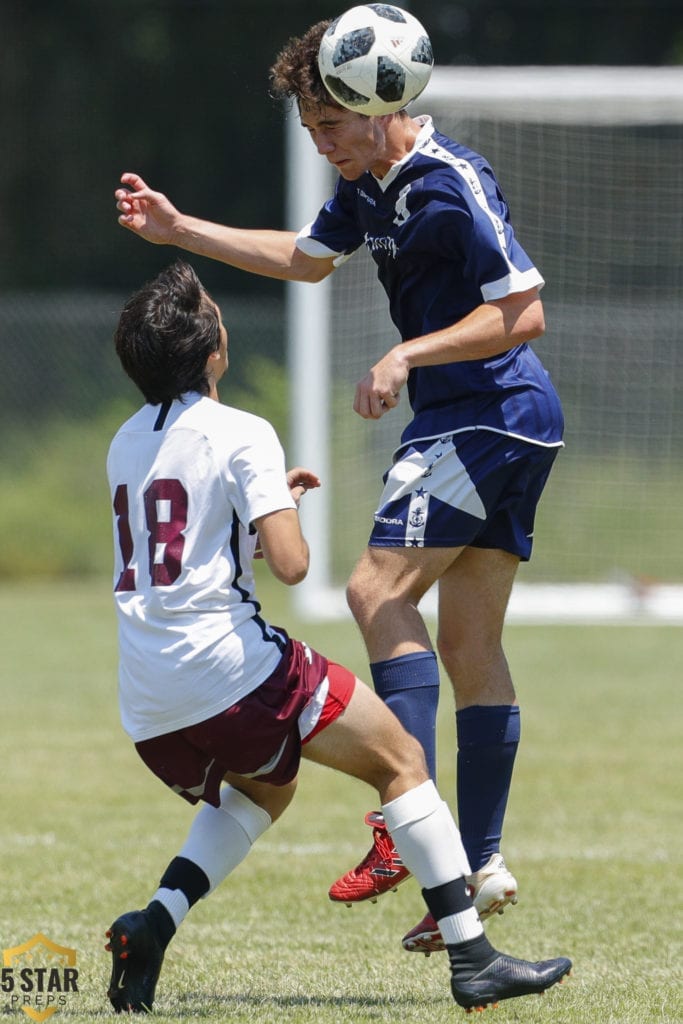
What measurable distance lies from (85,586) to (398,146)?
12602 mm

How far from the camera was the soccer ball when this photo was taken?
13.1 feet

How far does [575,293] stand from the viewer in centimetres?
1484

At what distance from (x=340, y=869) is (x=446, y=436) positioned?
Answer: 2095 millimetres

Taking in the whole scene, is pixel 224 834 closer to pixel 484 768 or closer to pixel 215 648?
pixel 215 648

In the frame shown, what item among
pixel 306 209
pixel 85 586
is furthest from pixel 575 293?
pixel 85 586

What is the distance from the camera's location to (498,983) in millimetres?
3676

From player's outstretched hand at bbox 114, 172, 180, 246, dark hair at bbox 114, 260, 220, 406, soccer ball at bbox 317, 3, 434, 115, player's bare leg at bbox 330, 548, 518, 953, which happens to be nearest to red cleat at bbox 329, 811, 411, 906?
player's bare leg at bbox 330, 548, 518, 953

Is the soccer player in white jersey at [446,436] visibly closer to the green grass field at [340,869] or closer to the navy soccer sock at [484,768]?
the navy soccer sock at [484,768]

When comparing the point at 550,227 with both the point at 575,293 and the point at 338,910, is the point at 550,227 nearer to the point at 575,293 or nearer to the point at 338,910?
the point at 575,293

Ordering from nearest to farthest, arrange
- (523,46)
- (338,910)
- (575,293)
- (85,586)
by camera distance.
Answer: (338,910), (575,293), (85,586), (523,46)

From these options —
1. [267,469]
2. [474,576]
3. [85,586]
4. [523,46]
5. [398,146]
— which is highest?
[523,46]

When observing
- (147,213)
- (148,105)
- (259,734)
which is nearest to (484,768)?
(259,734)

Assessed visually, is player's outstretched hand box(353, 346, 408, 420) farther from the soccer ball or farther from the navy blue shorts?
the soccer ball

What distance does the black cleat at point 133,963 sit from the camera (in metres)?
3.73
